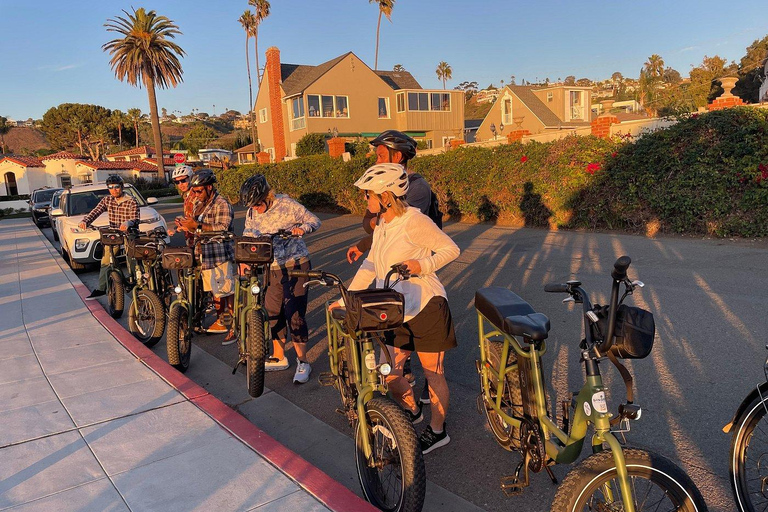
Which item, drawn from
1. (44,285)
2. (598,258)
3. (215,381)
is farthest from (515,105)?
(215,381)

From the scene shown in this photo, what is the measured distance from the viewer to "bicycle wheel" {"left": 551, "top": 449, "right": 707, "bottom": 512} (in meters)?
2.23

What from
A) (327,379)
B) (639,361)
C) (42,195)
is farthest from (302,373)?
(42,195)

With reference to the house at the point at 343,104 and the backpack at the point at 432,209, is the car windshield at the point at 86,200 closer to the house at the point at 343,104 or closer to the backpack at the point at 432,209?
the backpack at the point at 432,209

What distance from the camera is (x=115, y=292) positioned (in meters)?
7.50

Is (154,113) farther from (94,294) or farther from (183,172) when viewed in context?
(183,172)

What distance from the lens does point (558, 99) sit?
44.6m

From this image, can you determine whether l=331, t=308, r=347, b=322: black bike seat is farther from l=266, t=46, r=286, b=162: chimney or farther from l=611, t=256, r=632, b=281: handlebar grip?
l=266, t=46, r=286, b=162: chimney

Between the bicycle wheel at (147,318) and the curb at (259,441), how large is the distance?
15cm

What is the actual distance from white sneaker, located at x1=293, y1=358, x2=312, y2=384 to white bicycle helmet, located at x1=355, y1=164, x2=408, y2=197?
2.41m

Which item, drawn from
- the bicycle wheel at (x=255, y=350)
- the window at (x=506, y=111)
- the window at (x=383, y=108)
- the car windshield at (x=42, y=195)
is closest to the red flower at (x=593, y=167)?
the bicycle wheel at (x=255, y=350)

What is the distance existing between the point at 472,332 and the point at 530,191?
8464 millimetres

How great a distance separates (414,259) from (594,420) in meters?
1.33

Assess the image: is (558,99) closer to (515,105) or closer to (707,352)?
(515,105)

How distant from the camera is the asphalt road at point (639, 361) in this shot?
3566 millimetres
